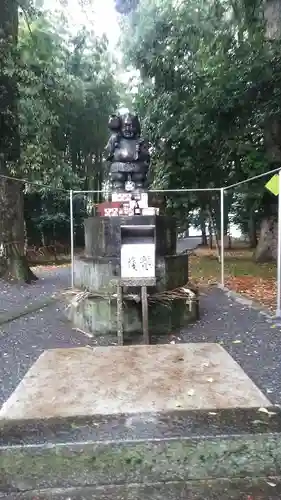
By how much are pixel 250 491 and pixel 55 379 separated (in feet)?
5.03

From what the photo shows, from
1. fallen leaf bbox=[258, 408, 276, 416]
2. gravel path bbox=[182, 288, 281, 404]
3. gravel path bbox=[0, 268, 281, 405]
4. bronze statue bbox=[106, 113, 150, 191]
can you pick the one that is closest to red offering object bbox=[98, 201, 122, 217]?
bronze statue bbox=[106, 113, 150, 191]

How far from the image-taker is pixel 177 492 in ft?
6.25

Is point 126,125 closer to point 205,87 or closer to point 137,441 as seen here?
point 137,441

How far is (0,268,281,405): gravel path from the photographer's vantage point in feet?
10.4

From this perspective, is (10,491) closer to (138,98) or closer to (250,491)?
(250,491)

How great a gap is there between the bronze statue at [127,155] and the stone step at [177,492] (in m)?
4.14

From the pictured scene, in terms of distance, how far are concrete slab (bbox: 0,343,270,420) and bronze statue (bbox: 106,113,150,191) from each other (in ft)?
8.79

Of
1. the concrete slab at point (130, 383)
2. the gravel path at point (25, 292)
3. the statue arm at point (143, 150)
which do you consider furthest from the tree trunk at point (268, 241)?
the concrete slab at point (130, 383)

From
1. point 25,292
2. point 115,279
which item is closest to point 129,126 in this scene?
point 115,279

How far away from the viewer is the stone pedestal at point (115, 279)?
4.39 metres

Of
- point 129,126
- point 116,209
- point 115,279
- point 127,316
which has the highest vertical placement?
point 129,126

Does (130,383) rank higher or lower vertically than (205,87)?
lower

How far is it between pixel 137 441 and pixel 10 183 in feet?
23.1

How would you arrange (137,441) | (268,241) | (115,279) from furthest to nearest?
1. (268,241)
2. (115,279)
3. (137,441)
